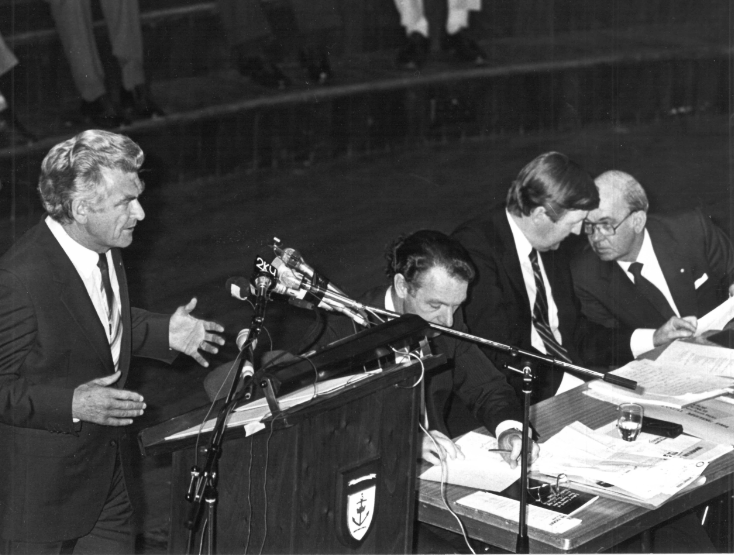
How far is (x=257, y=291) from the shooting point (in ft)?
7.40

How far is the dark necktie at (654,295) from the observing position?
4590mm

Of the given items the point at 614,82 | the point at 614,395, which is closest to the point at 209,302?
the point at 614,395

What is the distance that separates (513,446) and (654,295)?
1.97 metres

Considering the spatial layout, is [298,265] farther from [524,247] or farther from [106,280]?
[524,247]

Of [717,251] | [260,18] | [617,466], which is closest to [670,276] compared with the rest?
[717,251]

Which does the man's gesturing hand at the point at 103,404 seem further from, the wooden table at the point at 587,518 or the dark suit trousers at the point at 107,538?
the wooden table at the point at 587,518

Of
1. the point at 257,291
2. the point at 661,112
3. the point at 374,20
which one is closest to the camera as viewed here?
the point at 257,291

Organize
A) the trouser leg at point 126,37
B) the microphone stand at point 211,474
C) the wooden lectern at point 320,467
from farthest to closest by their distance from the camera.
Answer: the trouser leg at point 126,37, the wooden lectern at point 320,467, the microphone stand at point 211,474

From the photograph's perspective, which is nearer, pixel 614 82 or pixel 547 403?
pixel 547 403

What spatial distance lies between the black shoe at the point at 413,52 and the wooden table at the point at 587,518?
2.80m

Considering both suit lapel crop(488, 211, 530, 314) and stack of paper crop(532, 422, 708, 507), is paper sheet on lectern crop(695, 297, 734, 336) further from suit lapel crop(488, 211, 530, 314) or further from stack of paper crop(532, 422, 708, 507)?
stack of paper crop(532, 422, 708, 507)

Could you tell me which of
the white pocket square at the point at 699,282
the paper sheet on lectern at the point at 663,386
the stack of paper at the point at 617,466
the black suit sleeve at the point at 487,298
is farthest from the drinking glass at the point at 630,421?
the white pocket square at the point at 699,282

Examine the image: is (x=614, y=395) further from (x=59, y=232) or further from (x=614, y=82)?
(x=614, y=82)

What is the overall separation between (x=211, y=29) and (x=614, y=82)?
282 centimetres
